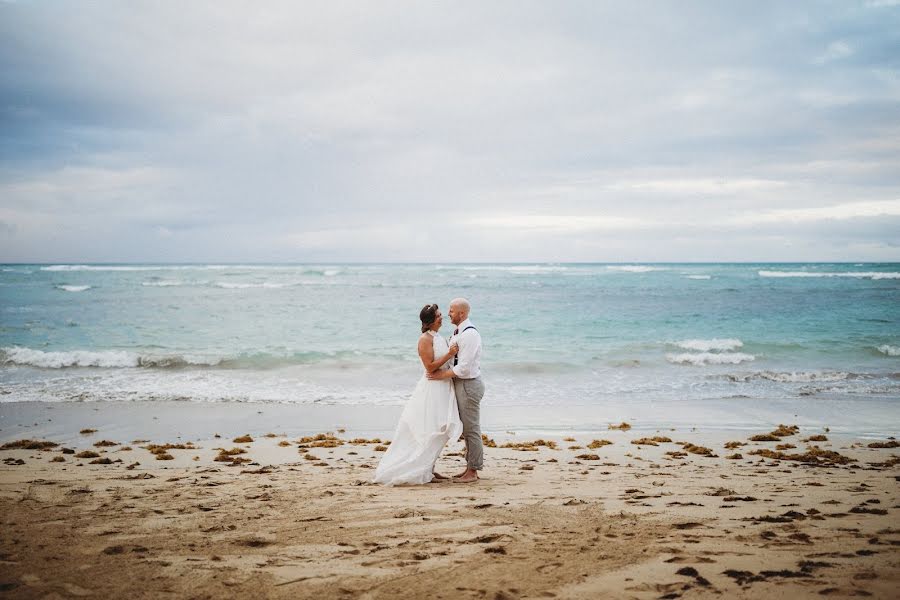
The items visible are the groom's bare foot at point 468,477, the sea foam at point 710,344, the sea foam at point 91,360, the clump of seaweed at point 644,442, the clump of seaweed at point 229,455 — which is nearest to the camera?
the groom's bare foot at point 468,477

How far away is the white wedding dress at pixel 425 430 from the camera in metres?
6.25

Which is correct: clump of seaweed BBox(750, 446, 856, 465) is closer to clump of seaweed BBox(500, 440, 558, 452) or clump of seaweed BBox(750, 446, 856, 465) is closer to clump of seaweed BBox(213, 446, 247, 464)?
clump of seaweed BBox(500, 440, 558, 452)

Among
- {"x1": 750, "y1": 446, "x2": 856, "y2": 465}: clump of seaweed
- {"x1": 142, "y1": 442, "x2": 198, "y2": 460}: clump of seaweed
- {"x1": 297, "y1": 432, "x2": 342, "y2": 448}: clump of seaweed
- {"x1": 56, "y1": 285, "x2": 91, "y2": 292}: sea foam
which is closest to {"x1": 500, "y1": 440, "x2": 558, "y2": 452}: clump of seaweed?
{"x1": 297, "y1": 432, "x2": 342, "y2": 448}: clump of seaweed

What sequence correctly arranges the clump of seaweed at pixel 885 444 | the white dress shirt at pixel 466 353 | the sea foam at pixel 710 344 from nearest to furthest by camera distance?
the white dress shirt at pixel 466 353
the clump of seaweed at pixel 885 444
the sea foam at pixel 710 344

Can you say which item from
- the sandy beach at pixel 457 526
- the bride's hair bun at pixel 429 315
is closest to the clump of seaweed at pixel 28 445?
the sandy beach at pixel 457 526

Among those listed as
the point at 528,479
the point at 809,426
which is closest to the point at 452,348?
the point at 528,479

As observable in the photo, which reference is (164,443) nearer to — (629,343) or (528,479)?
(528,479)

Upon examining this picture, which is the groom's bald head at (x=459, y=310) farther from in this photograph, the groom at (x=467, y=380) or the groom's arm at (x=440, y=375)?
the groom's arm at (x=440, y=375)

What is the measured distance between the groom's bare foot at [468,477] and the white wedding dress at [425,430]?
340 mm

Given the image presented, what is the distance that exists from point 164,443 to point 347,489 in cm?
418

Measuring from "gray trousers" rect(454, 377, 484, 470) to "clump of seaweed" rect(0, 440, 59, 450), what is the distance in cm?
623

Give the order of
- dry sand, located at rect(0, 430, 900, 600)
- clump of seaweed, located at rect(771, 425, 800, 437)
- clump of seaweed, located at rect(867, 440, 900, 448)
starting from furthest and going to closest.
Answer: clump of seaweed, located at rect(771, 425, 800, 437) → clump of seaweed, located at rect(867, 440, 900, 448) → dry sand, located at rect(0, 430, 900, 600)

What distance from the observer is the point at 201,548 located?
13.7 ft

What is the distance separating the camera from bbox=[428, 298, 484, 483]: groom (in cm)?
621
